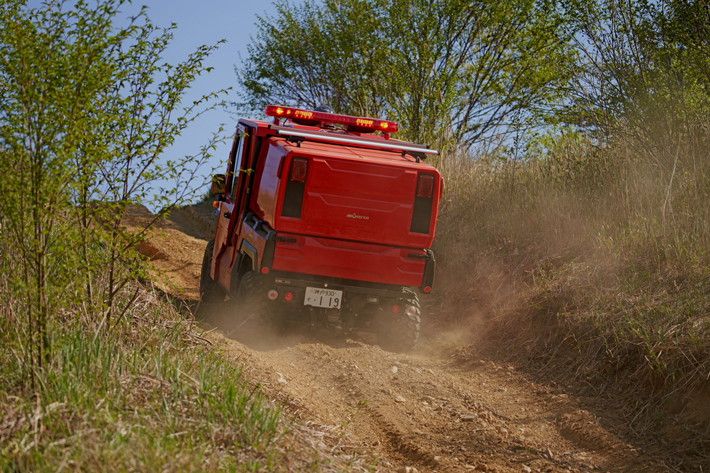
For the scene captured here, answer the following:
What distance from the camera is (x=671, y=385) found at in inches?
207

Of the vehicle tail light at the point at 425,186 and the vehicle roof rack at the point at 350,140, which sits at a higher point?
the vehicle roof rack at the point at 350,140

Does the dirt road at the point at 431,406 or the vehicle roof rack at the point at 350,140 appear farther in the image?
the vehicle roof rack at the point at 350,140

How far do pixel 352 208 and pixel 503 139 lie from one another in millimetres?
7219

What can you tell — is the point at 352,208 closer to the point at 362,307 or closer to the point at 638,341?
the point at 362,307

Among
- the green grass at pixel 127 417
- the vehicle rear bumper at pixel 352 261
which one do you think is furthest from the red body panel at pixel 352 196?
the green grass at pixel 127 417

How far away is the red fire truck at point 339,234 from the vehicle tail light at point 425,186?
0.01 m

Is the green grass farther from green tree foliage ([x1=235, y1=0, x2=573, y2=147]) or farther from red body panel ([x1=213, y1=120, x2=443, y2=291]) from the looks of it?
green tree foliage ([x1=235, y1=0, x2=573, y2=147])

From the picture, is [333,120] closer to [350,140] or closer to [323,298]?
[350,140]

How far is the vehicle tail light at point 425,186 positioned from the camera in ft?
23.1

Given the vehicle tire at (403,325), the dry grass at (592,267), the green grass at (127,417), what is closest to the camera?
the green grass at (127,417)

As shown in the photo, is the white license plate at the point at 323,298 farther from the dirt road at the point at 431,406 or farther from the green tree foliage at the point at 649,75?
the green tree foliage at the point at 649,75

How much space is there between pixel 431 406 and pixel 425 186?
2.51 meters

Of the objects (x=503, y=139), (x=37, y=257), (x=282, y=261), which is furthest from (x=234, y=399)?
Result: (x=503, y=139)

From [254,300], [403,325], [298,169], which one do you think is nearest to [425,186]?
[298,169]
